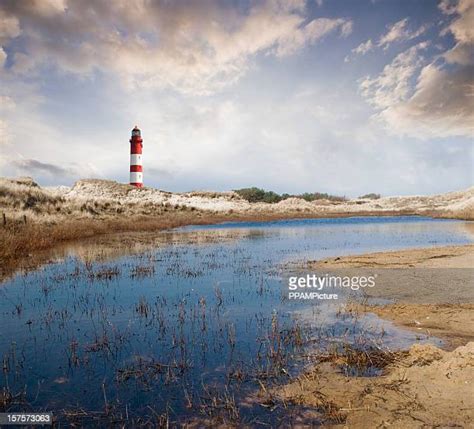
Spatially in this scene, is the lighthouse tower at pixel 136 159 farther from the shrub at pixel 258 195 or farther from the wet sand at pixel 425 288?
the wet sand at pixel 425 288

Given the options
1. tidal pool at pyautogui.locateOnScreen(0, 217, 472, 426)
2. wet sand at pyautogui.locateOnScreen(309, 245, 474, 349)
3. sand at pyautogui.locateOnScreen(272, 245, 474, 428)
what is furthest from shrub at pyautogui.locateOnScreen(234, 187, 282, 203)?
sand at pyautogui.locateOnScreen(272, 245, 474, 428)

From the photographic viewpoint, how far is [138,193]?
74.6 metres

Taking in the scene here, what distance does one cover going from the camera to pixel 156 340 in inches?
315

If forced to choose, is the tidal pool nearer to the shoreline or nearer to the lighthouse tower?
the shoreline

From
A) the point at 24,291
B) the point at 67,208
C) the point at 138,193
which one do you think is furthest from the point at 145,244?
the point at 138,193

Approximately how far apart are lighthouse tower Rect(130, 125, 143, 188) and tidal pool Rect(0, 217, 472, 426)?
62.0 meters

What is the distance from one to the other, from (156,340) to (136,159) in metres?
71.5

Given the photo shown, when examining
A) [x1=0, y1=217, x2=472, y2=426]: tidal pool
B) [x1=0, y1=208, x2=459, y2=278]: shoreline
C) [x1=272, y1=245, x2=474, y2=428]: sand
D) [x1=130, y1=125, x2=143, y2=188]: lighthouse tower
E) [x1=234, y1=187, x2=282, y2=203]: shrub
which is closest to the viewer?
[x1=272, y1=245, x2=474, y2=428]: sand

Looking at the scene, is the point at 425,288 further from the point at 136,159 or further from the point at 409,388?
the point at 136,159

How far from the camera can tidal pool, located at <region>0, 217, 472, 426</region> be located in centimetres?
555

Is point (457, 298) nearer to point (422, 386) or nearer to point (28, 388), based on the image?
point (422, 386)

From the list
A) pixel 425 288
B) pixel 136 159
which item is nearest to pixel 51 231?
pixel 425 288

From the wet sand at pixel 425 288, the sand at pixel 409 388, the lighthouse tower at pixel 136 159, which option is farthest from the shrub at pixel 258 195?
the sand at pixel 409 388

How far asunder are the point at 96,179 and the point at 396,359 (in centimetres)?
8358
